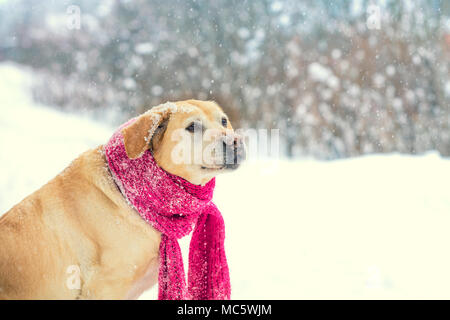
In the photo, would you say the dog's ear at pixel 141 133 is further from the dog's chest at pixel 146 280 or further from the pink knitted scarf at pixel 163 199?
the dog's chest at pixel 146 280

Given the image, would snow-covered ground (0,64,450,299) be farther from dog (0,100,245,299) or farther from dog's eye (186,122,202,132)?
dog's eye (186,122,202,132)

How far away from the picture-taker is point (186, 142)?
1323mm

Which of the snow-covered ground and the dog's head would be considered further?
the snow-covered ground

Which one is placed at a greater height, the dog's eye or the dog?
the dog's eye

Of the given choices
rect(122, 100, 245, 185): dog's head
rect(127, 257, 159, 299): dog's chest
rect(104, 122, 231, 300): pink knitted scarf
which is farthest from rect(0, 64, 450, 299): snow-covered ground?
rect(122, 100, 245, 185): dog's head

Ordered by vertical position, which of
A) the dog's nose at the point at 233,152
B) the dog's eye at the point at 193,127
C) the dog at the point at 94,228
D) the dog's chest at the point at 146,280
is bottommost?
the dog's chest at the point at 146,280

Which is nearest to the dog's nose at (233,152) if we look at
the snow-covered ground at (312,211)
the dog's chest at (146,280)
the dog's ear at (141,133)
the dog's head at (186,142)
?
the dog's head at (186,142)

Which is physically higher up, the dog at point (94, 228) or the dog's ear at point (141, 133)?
the dog's ear at point (141, 133)

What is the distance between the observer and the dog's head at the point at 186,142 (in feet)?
4.19

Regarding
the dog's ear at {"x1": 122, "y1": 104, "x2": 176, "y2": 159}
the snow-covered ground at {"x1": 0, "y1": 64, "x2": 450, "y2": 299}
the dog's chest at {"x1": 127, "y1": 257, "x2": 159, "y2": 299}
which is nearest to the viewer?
the dog's ear at {"x1": 122, "y1": 104, "x2": 176, "y2": 159}

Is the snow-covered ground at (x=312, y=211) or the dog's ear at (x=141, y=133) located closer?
the dog's ear at (x=141, y=133)

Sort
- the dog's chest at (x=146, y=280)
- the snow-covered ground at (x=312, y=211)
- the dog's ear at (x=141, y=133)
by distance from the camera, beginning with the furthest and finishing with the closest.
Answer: the snow-covered ground at (x=312, y=211), the dog's chest at (x=146, y=280), the dog's ear at (x=141, y=133)

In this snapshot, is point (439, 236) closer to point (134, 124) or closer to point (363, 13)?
point (134, 124)

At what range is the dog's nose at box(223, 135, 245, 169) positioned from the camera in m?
1.27
